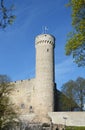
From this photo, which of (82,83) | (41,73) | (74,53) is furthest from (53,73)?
(74,53)

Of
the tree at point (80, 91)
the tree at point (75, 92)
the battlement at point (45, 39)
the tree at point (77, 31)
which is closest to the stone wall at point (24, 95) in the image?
the tree at point (75, 92)

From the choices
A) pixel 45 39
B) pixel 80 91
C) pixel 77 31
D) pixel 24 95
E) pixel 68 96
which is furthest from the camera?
pixel 68 96

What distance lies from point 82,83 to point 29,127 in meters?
15.4

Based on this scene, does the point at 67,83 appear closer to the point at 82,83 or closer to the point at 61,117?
the point at 82,83

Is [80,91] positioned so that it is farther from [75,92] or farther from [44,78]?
[44,78]

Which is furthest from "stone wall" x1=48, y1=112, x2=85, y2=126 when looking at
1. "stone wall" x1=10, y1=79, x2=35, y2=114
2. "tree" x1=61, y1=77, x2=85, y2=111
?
"tree" x1=61, y1=77, x2=85, y2=111

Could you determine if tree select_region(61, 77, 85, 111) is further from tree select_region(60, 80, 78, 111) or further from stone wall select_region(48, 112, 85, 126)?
stone wall select_region(48, 112, 85, 126)

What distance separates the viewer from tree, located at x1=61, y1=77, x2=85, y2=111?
5156 cm

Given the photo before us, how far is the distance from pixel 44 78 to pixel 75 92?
6.70 metres

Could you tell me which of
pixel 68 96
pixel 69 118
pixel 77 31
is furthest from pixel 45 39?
pixel 77 31

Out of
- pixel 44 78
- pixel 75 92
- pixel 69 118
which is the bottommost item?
pixel 69 118

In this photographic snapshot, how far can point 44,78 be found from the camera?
48125mm

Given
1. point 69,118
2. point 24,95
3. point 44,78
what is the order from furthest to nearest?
point 24,95 < point 44,78 < point 69,118

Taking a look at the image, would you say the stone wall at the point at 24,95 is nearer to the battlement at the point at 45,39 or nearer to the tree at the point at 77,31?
the battlement at the point at 45,39
